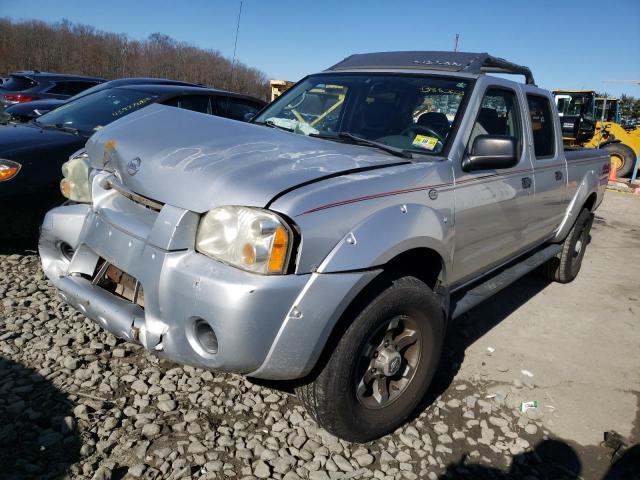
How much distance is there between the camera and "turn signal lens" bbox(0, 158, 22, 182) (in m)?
3.88

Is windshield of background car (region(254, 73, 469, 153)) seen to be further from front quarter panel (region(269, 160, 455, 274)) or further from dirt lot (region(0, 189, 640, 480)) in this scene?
dirt lot (region(0, 189, 640, 480))

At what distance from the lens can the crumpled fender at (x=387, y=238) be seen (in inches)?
80.0

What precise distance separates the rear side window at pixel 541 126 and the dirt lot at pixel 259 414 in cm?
151

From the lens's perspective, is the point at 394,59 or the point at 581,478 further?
the point at 394,59

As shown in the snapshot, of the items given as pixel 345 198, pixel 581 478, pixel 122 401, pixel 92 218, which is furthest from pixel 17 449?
pixel 581 478

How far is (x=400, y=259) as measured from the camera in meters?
2.46

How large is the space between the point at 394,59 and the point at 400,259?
1867mm

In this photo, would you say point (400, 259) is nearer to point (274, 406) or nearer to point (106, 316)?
point (274, 406)

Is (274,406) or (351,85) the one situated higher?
(351,85)

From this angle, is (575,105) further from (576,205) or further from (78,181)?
(78,181)

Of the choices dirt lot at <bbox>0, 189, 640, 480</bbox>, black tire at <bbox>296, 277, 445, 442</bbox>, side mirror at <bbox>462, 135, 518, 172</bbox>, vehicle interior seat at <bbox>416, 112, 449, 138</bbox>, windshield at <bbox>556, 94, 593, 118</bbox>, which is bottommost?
dirt lot at <bbox>0, 189, 640, 480</bbox>

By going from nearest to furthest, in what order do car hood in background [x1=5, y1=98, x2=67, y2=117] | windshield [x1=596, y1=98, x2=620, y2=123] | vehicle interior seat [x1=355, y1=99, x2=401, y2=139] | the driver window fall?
vehicle interior seat [x1=355, y1=99, x2=401, y2=139] < the driver window < car hood in background [x1=5, y1=98, x2=67, y2=117] < windshield [x1=596, y1=98, x2=620, y2=123]

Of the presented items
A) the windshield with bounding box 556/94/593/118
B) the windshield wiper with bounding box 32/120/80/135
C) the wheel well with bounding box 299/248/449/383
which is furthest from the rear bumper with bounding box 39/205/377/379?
the windshield with bounding box 556/94/593/118

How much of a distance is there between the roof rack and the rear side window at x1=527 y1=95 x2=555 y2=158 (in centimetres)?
36
